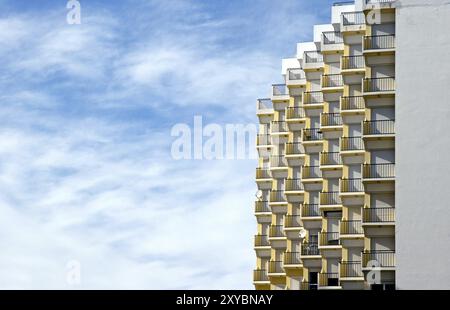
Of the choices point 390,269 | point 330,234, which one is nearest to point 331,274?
point 330,234

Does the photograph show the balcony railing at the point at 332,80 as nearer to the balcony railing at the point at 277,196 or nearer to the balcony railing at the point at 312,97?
the balcony railing at the point at 312,97

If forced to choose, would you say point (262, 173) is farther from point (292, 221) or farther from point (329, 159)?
point (329, 159)

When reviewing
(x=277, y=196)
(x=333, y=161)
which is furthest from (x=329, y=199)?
(x=277, y=196)

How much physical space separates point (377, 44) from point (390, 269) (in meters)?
16.3

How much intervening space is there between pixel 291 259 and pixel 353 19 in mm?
20252

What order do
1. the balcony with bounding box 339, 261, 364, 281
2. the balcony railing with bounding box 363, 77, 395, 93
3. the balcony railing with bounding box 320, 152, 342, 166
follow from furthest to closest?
1. the balcony railing with bounding box 320, 152, 342, 166
2. the balcony with bounding box 339, 261, 364, 281
3. the balcony railing with bounding box 363, 77, 395, 93

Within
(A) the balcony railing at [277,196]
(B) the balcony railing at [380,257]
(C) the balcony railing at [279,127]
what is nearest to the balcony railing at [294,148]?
(C) the balcony railing at [279,127]

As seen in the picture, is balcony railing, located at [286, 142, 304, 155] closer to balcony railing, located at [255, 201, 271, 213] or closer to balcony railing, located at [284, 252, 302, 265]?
balcony railing, located at [255, 201, 271, 213]

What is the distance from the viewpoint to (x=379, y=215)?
73.9 m

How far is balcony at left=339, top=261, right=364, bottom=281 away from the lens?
3036 inches

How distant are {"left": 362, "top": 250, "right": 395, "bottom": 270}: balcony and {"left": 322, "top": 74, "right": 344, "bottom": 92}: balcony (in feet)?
53.4

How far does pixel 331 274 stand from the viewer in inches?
3184

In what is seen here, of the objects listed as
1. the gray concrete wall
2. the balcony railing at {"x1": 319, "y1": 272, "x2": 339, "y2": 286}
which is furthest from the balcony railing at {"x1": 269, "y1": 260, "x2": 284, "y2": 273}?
the gray concrete wall
